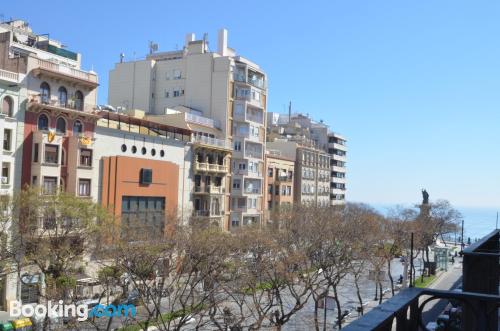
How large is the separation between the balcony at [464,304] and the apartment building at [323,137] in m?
83.9

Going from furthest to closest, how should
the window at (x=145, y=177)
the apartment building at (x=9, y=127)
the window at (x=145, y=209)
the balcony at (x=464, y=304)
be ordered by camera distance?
the window at (x=145, y=177) < the window at (x=145, y=209) < the apartment building at (x=9, y=127) < the balcony at (x=464, y=304)

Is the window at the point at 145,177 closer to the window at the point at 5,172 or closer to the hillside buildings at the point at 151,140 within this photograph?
the hillside buildings at the point at 151,140

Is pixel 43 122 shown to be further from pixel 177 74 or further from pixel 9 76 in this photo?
pixel 177 74

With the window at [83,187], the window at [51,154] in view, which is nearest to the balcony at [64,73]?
the window at [51,154]

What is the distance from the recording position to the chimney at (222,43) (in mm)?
63188

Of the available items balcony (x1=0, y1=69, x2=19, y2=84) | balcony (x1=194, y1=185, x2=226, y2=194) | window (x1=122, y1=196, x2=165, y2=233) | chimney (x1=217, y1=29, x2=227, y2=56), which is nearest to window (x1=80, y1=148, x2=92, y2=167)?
window (x1=122, y1=196, x2=165, y2=233)

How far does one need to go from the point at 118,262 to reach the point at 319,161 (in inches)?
2405

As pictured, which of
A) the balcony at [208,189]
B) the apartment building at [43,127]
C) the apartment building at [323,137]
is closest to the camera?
the apartment building at [43,127]

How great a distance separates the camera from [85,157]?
128ft

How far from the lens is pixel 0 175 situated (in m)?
32.8

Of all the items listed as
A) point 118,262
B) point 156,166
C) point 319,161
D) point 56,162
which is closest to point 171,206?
point 156,166

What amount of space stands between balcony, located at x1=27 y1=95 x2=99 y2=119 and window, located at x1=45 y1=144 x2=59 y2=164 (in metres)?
2.60

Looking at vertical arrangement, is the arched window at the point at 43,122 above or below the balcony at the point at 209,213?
above

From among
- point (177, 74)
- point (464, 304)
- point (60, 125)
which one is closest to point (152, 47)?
point (177, 74)
